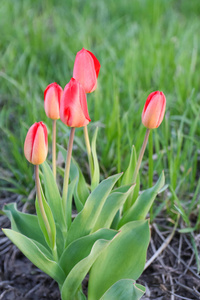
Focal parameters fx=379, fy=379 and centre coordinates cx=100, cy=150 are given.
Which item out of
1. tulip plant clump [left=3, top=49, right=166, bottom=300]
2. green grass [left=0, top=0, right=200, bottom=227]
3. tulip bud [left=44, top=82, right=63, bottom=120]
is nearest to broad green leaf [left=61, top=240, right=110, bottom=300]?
tulip plant clump [left=3, top=49, right=166, bottom=300]

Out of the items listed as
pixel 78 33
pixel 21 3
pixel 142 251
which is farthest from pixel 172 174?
pixel 21 3

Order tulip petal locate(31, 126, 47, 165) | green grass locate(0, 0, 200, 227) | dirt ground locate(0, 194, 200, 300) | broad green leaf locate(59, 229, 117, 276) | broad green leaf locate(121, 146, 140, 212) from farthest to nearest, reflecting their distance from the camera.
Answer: green grass locate(0, 0, 200, 227) → dirt ground locate(0, 194, 200, 300) → broad green leaf locate(121, 146, 140, 212) → broad green leaf locate(59, 229, 117, 276) → tulip petal locate(31, 126, 47, 165)

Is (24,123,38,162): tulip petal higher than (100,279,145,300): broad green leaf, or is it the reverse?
(24,123,38,162): tulip petal

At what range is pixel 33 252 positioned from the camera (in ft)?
2.92

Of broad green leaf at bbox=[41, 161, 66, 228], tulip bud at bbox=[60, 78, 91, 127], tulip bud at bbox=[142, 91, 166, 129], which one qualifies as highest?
tulip bud at bbox=[60, 78, 91, 127]

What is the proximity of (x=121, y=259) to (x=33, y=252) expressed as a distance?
23 centimetres

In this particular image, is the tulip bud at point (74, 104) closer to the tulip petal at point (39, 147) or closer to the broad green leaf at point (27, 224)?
the tulip petal at point (39, 147)

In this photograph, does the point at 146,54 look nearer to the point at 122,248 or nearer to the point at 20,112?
the point at 20,112

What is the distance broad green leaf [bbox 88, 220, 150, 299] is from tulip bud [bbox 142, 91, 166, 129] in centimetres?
25

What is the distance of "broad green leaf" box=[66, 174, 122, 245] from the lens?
3.00ft

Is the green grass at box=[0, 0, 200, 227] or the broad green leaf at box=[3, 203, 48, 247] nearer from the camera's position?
the broad green leaf at box=[3, 203, 48, 247]

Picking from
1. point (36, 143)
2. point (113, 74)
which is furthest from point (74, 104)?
point (113, 74)

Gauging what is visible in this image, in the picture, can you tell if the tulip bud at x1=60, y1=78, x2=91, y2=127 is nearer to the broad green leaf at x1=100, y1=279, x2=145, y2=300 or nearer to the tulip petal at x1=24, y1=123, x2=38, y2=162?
the tulip petal at x1=24, y1=123, x2=38, y2=162

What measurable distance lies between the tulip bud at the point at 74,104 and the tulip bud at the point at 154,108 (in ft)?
0.50
